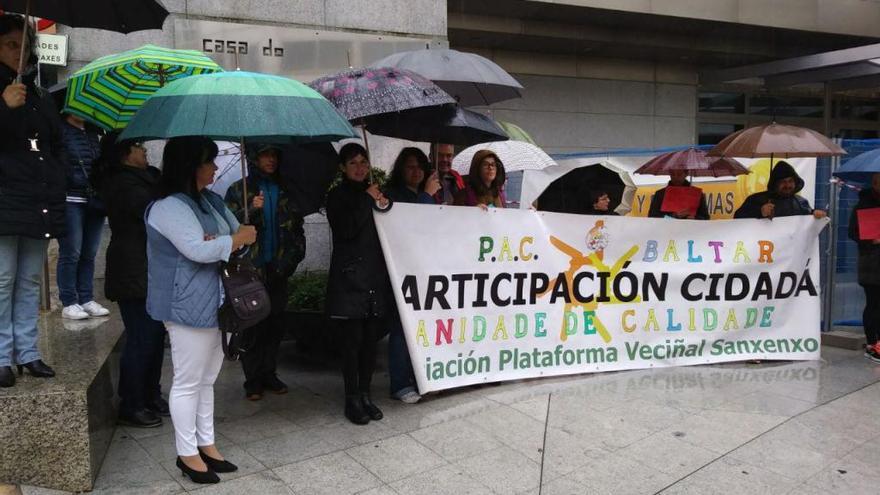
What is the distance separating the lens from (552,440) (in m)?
4.32

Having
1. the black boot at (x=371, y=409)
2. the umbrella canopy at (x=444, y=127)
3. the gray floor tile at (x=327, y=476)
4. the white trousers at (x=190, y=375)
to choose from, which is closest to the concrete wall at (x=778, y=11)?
the umbrella canopy at (x=444, y=127)

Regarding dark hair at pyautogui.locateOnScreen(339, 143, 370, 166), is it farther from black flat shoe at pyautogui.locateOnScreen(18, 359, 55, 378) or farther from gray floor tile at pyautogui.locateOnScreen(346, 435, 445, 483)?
black flat shoe at pyautogui.locateOnScreen(18, 359, 55, 378)

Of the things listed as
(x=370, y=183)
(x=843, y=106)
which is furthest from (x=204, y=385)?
(x=843, y=106)

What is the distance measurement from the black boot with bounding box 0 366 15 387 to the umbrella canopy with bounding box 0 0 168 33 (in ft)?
6.07

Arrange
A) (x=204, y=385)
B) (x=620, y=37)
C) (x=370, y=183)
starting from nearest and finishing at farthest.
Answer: (x=204, y=385) < (x=370, y=183) < (x=620, y=37)

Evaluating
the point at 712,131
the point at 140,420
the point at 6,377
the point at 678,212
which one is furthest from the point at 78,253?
the point at 712,131

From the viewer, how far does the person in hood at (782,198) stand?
248 inches

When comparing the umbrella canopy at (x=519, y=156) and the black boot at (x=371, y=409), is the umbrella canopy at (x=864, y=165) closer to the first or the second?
the umbrella canopy at (x=519, y=156)

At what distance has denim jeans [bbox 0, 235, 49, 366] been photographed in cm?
346

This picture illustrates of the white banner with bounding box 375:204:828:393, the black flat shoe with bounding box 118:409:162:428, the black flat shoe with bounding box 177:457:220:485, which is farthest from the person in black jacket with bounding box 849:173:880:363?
the black flat shoe with bounding box 118:409:162:428

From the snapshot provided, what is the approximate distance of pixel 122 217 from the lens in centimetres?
430

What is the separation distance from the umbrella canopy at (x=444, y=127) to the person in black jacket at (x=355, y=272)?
0.69 meters

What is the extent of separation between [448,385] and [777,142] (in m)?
3.39

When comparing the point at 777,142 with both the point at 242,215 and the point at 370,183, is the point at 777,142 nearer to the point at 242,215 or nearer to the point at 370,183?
the point at 370,183
